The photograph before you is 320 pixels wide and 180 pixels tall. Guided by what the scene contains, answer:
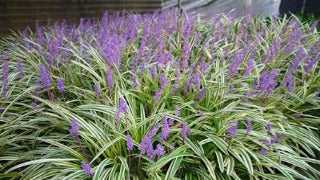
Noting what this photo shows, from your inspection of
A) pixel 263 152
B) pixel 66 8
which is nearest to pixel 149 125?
pixel 263 152

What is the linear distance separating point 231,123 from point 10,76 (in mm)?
1469

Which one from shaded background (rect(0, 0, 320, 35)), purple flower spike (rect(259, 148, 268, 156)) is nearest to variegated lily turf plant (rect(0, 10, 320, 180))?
purple flower spike (rect(259, 148, 268, 156))

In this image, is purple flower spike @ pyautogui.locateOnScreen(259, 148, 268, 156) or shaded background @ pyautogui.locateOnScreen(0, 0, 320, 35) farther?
shaded background @ pyautogui.locateOnScreen(0, 0, 320, 35)

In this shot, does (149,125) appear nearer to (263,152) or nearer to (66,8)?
(263,152)

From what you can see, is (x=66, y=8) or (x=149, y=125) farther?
(x=66, y=8)

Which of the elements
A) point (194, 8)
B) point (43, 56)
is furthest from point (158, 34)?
point (194, 8)

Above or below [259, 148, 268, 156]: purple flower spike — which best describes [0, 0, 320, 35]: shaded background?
above

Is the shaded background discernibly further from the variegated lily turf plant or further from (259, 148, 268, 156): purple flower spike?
(259, 148, 268, 156): purple flower spike

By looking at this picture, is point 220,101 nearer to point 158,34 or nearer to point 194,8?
point 158,34

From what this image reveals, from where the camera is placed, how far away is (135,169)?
1651 millimetres

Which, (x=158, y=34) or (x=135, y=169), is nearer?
(x=135, y=169)

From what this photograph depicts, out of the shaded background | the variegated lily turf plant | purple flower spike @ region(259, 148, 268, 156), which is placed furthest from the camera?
the shaded background

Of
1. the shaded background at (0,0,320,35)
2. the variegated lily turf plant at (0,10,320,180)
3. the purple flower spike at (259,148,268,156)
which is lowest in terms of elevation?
the purple flower spike at (259,148,268,156)

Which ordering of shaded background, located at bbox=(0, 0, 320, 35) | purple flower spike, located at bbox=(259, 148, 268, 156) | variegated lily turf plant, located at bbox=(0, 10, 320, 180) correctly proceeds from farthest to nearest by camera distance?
shaded background, located at bbox=(0, 0, 320, 35) → purple flower spike, located at bbox=(259, 148, 268, 156) → variegated lily turf plant, located at bbox=(0, 10, 320, 180)
